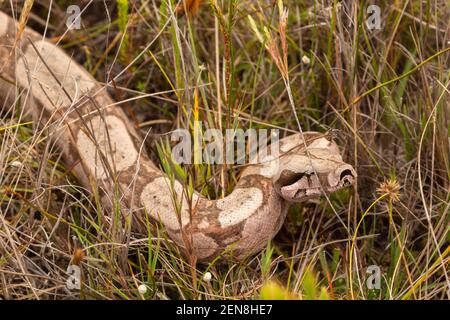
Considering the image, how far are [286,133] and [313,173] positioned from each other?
2.53 feet

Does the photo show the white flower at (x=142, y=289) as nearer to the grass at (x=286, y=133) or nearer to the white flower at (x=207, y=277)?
the grass at (x=286, y=133)

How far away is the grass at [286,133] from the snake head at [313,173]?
0.22 meters

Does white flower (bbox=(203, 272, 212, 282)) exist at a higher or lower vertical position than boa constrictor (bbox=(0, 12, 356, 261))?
lower

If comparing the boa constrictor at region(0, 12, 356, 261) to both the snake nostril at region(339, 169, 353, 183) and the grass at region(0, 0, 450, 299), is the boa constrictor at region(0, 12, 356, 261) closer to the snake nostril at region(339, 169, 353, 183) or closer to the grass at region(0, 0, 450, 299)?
the snake nostril at region(339, 169, 353, 183)

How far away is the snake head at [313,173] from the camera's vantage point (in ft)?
13.5

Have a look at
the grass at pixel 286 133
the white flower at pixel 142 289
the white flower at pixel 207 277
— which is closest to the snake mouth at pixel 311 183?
the grass at pixel 286 133

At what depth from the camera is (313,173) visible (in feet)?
13.8

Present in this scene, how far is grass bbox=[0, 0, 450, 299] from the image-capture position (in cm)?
395

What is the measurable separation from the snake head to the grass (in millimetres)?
220

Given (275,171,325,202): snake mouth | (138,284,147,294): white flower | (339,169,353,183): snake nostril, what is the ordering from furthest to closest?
(275,171,325,202): snake mouth
(339,169,353,183): snake nostril
(138,284,147,294): white flower

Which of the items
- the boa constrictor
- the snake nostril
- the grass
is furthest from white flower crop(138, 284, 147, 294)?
the snake nostril

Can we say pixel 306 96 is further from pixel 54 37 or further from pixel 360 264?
pixel 54 37
